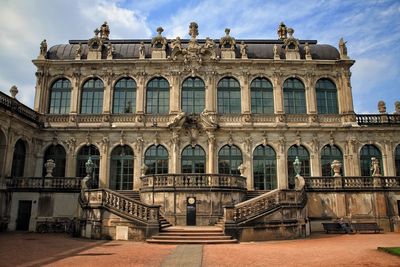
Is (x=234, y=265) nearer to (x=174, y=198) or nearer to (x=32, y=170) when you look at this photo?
(x=174, y=198)

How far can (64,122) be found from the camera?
28.5 metres

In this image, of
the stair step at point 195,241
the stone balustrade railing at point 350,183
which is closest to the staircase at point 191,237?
the stair step at point 195,241

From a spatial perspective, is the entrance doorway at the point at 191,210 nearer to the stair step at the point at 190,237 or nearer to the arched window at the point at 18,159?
the stair step at the point at 190,237

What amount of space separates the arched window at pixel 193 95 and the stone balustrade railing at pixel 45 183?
415 inches

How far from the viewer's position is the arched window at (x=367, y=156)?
2764 cm

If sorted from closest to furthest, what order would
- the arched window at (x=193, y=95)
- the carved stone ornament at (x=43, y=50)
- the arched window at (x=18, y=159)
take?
the arched window at (x=18, y=159) → the arched window at (x=193, y=95) → the carved stone ornament at (x=43, y=50)

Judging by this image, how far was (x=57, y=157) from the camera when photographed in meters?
27.7

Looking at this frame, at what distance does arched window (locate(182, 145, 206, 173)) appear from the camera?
89.4 feet

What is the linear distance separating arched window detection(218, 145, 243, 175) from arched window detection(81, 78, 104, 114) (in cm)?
1086

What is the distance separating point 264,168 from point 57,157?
16.8 m

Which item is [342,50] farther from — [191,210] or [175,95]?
[191,210]

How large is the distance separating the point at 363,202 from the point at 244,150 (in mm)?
→ 9257

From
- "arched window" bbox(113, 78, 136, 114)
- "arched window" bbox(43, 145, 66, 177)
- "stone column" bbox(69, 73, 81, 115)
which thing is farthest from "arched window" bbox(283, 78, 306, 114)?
"arched window" bbox(43, 145, 66, 177)

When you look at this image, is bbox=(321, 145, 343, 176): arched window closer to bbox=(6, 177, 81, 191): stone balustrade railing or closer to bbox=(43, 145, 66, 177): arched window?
bbox=(6, 177, 81, 191): stone balustrade railing
